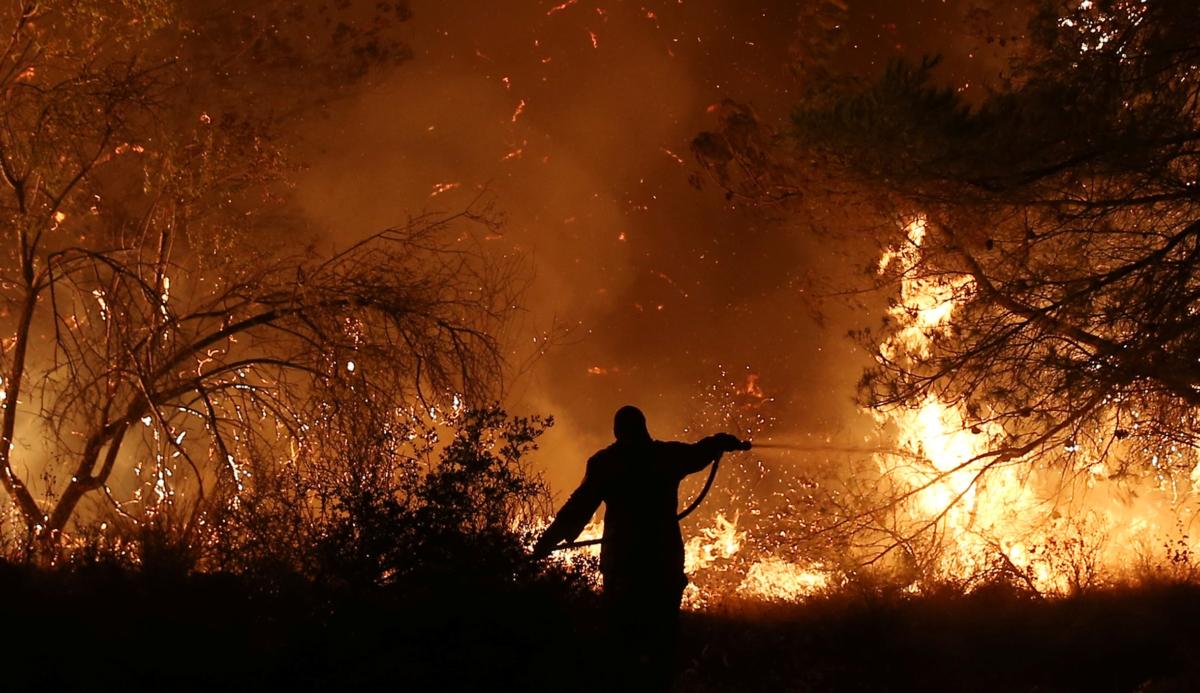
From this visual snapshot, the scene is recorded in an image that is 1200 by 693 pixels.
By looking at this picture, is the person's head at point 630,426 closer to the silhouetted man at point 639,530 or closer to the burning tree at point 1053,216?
the silhouetted man at point 639,530

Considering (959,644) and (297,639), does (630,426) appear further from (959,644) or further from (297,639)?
(959,644)

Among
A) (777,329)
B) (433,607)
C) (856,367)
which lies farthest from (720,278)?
(433,607)

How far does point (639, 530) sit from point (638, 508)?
0.13 m

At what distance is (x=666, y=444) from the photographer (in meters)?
6.64

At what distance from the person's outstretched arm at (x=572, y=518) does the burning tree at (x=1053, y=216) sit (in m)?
4.48

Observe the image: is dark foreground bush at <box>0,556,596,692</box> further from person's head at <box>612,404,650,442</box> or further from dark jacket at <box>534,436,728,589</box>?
person's head at <box>612,404,650,442</box>

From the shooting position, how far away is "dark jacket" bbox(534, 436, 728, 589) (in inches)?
249

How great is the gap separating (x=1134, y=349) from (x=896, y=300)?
292cm

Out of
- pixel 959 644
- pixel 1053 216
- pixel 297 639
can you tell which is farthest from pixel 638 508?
pixel 1053 216

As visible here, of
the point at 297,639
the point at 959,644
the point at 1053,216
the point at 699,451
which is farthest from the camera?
the point at 1053,216

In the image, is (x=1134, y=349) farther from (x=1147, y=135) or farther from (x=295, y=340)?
(x=295, y=340)

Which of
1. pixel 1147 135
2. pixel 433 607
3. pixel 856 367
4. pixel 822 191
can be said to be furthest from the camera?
pixel 856 367

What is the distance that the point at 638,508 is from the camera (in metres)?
6.43

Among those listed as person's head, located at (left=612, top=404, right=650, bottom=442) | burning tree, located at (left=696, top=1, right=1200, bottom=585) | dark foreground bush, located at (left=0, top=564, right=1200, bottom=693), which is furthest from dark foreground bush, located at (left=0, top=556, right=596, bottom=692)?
burning tree, located at (left=696, top=1, right=1200, bottom=585)
